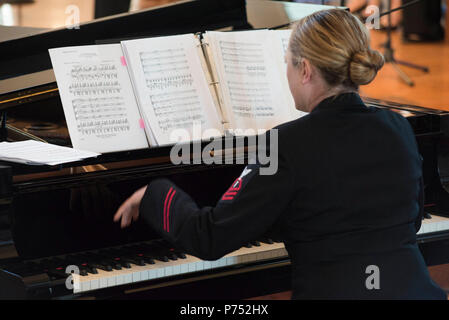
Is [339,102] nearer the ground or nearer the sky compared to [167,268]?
nearer the sky

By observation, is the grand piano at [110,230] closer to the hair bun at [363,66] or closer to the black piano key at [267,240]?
the black piano key at [267,240]

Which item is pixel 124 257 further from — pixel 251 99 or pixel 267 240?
pixel 251 99

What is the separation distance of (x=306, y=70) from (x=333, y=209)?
338 mm

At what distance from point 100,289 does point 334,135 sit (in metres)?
0.81

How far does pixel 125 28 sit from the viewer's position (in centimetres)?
274

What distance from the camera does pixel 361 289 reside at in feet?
5.40

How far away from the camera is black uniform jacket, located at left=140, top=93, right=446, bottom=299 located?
156cm

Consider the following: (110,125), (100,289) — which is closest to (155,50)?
(110,125)

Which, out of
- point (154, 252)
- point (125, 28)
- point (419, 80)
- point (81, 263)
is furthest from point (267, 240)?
point (419, 80)

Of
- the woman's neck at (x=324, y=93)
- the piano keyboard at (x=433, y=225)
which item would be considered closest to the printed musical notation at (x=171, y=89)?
the woman's neck at (x=324, y=93)

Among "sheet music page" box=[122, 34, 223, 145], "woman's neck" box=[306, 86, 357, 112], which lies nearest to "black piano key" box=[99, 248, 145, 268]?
"sheet music page" box=[122, 34, 223, 145]

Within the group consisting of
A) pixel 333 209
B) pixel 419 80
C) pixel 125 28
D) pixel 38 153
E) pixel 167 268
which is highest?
pixel 125 28

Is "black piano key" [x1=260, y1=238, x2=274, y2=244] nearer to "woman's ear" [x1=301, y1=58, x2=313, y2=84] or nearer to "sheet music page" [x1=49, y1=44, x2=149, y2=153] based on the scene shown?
"sheet music page" [x1=49, y1=44, x2=149, y2=153]
